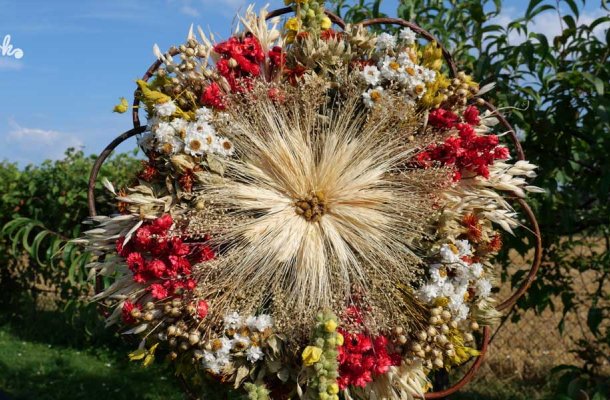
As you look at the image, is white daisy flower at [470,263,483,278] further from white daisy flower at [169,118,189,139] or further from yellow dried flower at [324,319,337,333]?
white daisy flower at [169,118,189,139]

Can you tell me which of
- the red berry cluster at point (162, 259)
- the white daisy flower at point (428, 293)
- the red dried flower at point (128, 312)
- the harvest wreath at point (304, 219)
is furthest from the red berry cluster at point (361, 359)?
the red dried flower at point (128, 312)

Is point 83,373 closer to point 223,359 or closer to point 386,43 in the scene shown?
point 223,359

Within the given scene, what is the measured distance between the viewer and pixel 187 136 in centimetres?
151

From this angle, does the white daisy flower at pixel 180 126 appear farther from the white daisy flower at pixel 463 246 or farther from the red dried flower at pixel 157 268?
the white daisy flower at pixel 463 246

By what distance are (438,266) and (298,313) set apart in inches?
14.2

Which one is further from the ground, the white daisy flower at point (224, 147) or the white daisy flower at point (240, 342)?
the white daisy flower at point (224, 147)

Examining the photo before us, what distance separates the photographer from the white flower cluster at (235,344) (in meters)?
1.46

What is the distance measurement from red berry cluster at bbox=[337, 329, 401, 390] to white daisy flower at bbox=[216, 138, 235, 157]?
51 centimetres

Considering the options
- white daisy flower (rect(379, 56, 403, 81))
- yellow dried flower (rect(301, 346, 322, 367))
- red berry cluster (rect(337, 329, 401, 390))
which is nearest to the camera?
yellow dried flower (rect(301, 346, 322, 367))

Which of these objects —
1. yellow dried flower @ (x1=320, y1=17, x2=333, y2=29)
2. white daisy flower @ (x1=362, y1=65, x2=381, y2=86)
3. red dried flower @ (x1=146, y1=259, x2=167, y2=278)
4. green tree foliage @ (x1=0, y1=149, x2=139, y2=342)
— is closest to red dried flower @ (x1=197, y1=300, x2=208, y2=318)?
red dried flower @ (x1=146, y1=259, x2=167, y2=278)

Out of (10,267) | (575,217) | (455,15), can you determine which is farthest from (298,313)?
(10,267)

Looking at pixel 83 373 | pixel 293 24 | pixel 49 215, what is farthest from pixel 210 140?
pixel 83 373

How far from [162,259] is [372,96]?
653 mm

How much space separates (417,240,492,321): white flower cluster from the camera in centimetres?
152
